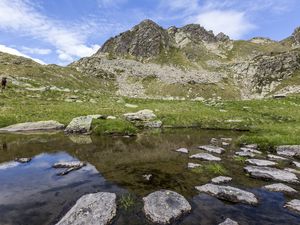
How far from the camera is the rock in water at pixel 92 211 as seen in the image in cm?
990

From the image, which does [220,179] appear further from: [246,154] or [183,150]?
[183,150]

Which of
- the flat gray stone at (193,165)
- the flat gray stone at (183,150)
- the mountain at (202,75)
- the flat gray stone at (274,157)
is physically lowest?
the flat gray stone at (183,150)

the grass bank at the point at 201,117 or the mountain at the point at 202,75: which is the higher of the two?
the mountain at the point at 202,75

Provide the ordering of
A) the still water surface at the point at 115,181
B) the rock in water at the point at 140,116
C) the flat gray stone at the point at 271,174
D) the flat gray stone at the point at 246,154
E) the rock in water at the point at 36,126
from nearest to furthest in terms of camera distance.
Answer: the still water surface at the point at 115,181 → the flat gray stone at the point at 271,174 → the flat gray stone at the point at 246,154 → the rock in water at the point at 36,126 → the rock in water at the point at 140,116

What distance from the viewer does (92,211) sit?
10547 mm

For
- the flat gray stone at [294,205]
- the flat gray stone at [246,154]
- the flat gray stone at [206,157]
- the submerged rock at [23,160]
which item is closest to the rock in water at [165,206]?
the flat gray stone at [294,205]

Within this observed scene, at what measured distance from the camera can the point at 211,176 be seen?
15656 millimetres

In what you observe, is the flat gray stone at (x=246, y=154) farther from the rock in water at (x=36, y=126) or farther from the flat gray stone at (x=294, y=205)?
the rock in water at (x=36, y=126)

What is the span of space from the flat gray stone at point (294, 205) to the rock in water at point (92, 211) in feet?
24.1

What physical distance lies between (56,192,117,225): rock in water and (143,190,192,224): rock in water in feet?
4.71

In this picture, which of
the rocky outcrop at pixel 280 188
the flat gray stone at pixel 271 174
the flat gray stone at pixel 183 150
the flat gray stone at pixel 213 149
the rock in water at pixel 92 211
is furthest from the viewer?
the flat gray stone at pixel 213 149

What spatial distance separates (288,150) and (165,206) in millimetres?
16205

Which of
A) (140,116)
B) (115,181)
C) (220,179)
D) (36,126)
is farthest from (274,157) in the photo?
(36,126)

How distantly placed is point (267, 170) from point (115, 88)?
438 feet
